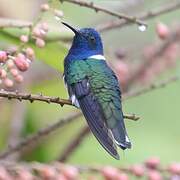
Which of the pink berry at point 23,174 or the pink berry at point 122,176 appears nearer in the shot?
the pink berry at point 23,174

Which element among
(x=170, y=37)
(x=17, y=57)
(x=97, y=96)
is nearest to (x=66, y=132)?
(x=170, y=37)

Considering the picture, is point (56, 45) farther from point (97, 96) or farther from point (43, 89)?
point (43, 89)

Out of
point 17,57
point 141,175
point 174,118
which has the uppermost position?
point 17,57

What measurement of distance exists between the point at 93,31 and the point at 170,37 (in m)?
0.76

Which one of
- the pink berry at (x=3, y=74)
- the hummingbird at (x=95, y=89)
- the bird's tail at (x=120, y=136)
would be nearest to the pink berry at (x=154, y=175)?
the hummingbird at (x=95, y=89)

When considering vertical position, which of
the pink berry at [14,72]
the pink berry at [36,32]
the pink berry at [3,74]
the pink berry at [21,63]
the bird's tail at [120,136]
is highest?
the pink berry at [36,32]

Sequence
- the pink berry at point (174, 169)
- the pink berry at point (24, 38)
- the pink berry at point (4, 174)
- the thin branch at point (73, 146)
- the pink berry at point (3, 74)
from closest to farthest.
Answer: the pink berry at point (3, 74) → the pink berry at point (24, 38) → the pink berry at point (4, 174) → the pink berry at point (174, 169) → the thin branch at point (73, 146)

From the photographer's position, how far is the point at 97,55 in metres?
2.74

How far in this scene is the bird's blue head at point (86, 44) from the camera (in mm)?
2686

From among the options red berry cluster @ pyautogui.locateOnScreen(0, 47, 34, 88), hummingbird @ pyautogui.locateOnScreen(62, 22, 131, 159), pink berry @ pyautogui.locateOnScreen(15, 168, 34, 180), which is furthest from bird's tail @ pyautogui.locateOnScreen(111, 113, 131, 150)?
pink berry @ pyautogui.locateOnScreen(15, 168, 34, 180)

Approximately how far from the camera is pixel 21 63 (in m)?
2.12

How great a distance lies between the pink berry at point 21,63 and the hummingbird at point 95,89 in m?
0.19

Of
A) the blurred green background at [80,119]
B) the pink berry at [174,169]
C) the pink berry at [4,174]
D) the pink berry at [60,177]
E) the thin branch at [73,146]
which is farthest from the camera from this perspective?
the blurred green background at [80,119]

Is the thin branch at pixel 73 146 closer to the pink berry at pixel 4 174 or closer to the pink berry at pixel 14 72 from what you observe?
the pink berry at pixel 4 174
